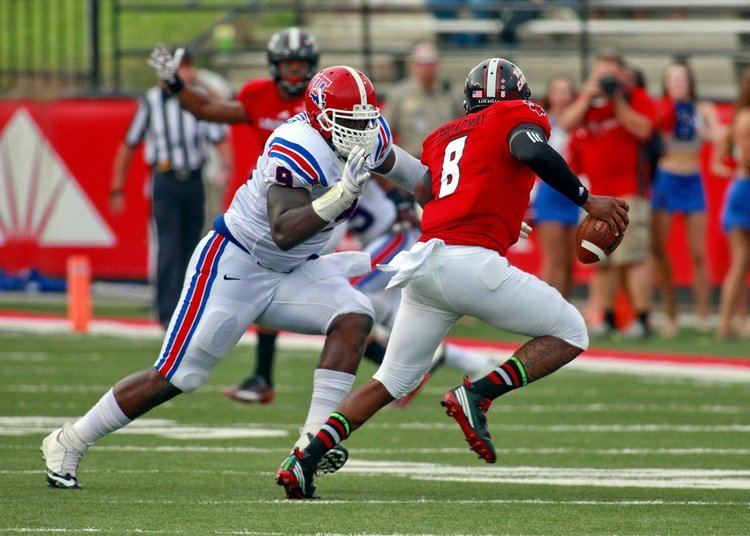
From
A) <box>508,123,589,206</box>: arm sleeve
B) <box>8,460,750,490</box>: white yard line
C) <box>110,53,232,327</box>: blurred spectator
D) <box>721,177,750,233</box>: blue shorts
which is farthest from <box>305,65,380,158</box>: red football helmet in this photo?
<box>721,177,750,233</box>: blue shorts

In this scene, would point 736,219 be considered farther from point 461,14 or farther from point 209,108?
point 461,14

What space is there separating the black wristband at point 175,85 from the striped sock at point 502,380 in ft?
9.40

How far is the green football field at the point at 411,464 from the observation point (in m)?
Answer: 5.13

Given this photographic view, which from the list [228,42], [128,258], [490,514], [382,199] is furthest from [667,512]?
[228,42]

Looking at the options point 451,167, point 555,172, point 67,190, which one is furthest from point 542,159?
point 67,190

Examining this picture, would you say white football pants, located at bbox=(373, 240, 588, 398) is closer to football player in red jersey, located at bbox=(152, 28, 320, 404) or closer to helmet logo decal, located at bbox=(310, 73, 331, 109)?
helmet logo decal, located at bbox=(310, 73, 331, 109)

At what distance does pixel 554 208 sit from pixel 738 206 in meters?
1.33

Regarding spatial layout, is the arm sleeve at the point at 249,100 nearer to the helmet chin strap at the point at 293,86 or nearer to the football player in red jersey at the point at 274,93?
the football player in red jersey at the point at 274,93

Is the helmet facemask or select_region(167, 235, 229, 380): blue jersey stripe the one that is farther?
select_region(167, 235, 229, 380): blue jersey stripe

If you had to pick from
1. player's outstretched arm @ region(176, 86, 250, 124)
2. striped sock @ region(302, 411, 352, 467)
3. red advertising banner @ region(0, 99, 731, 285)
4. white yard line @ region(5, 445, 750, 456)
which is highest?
player's outstretched arm @ region(176, 86, 250, 124)

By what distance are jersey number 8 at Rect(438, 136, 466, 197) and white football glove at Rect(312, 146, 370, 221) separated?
16.0 inches

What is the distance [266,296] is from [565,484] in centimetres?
131

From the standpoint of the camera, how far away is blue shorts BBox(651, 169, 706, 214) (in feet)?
40.3

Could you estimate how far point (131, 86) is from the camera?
59.0 feet
